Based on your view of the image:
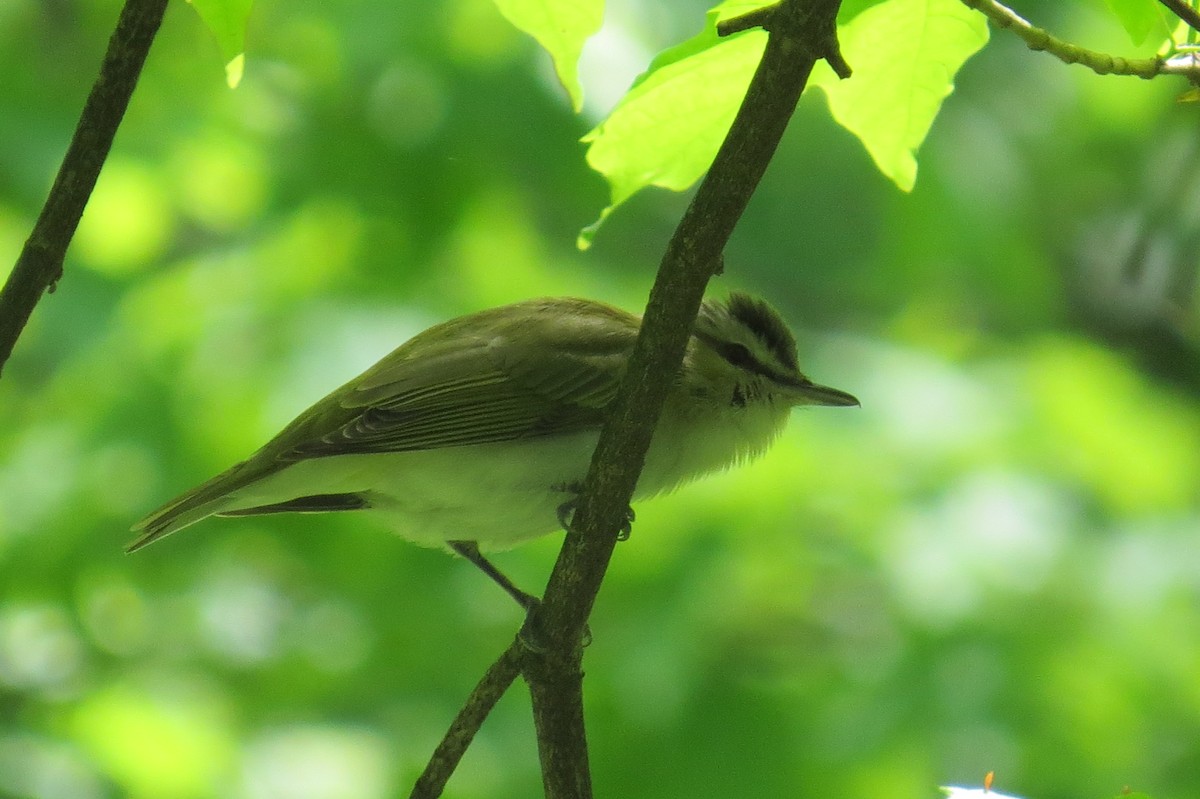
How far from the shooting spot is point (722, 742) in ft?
16.1

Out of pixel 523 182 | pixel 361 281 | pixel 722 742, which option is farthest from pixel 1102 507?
pixel 361 281

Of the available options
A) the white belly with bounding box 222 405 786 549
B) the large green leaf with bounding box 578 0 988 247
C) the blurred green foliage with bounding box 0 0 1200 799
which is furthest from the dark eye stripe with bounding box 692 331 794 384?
the large green leaf with bounding box 578 0 988 247

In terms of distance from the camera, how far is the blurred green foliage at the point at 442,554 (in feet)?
16.3

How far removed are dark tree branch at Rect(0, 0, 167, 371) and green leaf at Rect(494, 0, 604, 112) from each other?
1.73 ft

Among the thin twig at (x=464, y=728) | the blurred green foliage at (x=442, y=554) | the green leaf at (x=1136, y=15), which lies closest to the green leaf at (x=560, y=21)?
the green leaf at (x=1136, y=15)

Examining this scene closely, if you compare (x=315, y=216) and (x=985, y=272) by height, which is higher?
(x=985, y=272)

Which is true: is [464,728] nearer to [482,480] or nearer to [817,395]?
[482,480]

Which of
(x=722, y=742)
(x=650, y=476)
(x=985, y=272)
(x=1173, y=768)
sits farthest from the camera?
(x=985, y=272)

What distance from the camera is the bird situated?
347cm

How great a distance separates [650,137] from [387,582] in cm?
353

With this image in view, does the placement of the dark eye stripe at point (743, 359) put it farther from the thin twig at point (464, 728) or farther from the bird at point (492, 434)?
the thin twig at point (464, 728)

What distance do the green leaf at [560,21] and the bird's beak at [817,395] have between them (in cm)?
209

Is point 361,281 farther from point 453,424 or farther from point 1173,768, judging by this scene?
point 1173,768

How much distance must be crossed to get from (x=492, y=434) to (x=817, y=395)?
38.7 inches
